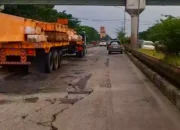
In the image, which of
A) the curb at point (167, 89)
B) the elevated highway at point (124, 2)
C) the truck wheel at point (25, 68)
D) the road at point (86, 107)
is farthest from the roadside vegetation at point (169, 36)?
the elevated highway at point (124, 2)

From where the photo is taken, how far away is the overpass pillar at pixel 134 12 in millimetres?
59844

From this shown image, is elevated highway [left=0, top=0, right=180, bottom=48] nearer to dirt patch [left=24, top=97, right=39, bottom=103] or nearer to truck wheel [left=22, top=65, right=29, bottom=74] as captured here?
truck wheel [left=22, top=65, right=29, bottom=74]

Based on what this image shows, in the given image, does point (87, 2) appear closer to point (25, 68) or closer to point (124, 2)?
point (124, 2)

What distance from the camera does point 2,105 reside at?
35.0 feet

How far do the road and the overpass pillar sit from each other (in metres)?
43.2

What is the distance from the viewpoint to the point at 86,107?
1037cm

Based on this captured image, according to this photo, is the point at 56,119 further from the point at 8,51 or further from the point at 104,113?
the point at 8,51

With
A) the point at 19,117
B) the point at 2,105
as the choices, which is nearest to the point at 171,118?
the point at 19,117

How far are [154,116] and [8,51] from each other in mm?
10586

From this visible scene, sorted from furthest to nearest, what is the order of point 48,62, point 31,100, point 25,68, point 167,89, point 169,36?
point 25,68 < point 48,62 < point 169,36 < point 167,89 < point 31,100

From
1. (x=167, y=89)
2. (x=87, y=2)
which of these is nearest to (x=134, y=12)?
(x=87, y=2)

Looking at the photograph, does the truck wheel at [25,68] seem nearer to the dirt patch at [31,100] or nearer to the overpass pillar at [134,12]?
the dirt patch at [31,100]

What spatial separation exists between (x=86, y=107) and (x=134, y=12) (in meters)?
53.0

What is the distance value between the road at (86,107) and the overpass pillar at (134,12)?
43.2 m
